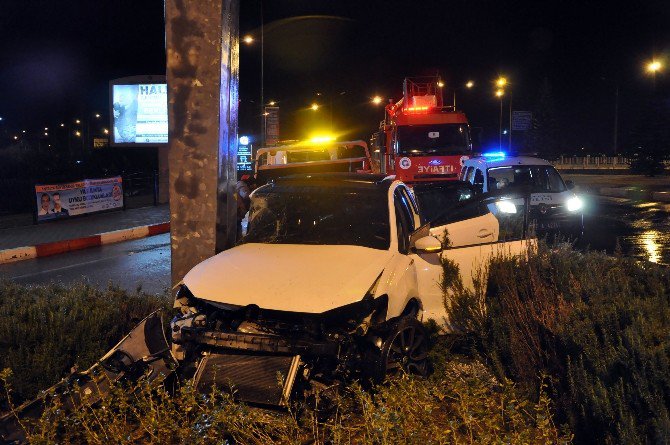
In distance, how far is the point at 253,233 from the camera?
6.02 m

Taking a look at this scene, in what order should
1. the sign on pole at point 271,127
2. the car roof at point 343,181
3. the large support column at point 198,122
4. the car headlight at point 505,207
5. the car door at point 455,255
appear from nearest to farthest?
the car door at point 455,255
the car roof at point 343,181
the large support column at point 198,122
the car headlight at point 505,207
the sign on pole at point 271,127

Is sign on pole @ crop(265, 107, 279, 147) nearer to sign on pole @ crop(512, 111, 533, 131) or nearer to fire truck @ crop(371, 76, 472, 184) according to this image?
sign on pole @ crop(512, 111, 533, 131)

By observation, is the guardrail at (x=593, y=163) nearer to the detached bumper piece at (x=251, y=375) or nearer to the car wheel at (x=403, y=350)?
the car wheel at (x=403, y=350)

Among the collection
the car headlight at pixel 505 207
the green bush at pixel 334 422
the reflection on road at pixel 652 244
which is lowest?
the reflection on road at pixel 652 244

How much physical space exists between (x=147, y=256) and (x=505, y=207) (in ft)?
24.0

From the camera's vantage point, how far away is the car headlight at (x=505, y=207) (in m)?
11.1

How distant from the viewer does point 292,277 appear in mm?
4602

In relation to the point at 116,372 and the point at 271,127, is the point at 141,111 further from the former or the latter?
the point at 116,372

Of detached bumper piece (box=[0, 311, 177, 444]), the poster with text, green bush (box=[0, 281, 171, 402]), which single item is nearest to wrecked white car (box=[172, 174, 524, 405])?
detached bumper piece (box=[0, 311, 177, 444])

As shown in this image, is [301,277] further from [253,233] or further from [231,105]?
[231,105]

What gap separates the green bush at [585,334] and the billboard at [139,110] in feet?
68.4

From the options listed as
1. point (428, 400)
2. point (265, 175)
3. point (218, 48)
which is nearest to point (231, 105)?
point (218, 48)

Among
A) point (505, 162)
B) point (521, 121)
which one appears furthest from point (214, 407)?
point (521, 121)

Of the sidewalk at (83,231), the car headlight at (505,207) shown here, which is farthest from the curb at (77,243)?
the car headlight at (505,207)
